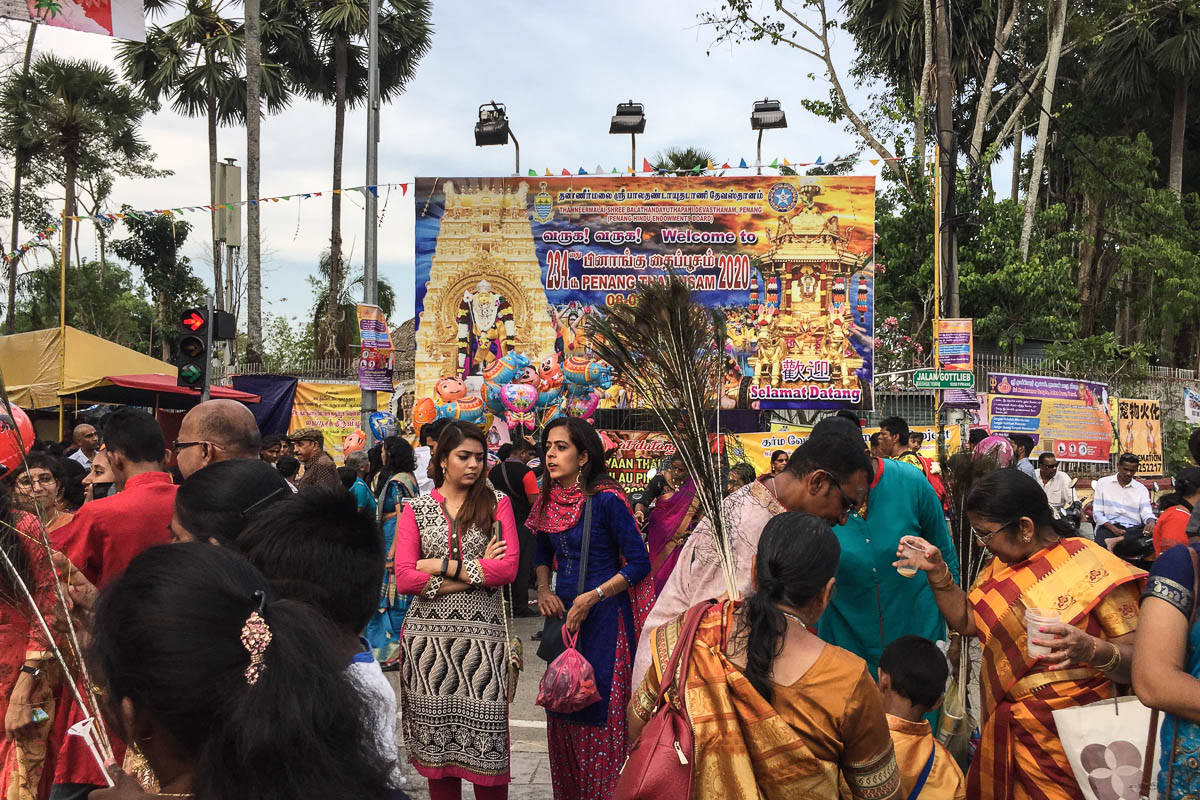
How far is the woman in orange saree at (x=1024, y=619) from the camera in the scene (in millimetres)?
3045

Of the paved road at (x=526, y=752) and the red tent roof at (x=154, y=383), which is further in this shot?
the red tent roof at (x=154, y=383)

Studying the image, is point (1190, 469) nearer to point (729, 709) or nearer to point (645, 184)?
point (729, 709)

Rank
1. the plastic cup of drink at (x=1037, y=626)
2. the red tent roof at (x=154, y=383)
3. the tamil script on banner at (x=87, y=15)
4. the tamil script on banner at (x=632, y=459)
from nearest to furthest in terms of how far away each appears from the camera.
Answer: the plastic cup of drink at (x=1037, y=626) < the tamil script on banner at (x=87, y=15) < the red tent roof at (x=154, y=383) < the tamil script on banner at (x=632, y=459)

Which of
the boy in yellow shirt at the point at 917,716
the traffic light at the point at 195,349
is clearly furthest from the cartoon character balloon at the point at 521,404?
the boy in yellow shirt at the point at 917,716

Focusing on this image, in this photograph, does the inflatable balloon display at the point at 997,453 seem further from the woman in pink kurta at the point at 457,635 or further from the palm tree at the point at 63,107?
the palm tree at the point at 63,107

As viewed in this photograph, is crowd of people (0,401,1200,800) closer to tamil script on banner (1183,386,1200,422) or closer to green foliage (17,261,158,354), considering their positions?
tamil script on banner (1183,386,1200,422)

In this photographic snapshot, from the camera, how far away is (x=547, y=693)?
13.6ft

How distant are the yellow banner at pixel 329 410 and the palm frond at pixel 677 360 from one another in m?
15.1

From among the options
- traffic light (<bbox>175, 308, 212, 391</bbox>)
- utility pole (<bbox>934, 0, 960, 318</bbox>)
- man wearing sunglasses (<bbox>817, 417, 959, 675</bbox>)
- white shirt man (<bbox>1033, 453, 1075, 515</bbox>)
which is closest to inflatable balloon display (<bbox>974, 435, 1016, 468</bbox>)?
man wearing sunglasses (<bbox>817, 417, 959, 675</bbox>)

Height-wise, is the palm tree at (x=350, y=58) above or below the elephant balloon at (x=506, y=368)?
above

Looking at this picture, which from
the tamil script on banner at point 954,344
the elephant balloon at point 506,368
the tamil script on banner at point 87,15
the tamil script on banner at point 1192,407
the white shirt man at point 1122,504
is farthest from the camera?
the tamil script on banner at point 1192,407

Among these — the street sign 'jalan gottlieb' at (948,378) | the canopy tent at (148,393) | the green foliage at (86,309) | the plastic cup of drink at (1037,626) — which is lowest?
the plastic cup of drink at (1037,626)

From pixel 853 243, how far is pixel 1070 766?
1447 centimetres

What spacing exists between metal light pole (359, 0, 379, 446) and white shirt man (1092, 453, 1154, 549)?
32.7 feet
